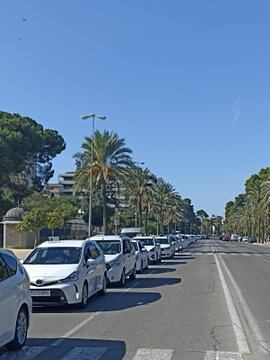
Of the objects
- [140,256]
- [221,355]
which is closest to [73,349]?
[221,355]

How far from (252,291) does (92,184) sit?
28.4 m

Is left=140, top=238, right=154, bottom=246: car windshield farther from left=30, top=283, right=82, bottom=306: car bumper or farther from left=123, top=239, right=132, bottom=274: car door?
left=30, top=283, right=82, bottom=306: car bumper

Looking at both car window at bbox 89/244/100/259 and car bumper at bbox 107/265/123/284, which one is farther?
car bumper at bbox 107/265/123/284

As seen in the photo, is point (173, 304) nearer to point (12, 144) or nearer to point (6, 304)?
point (6, 304)

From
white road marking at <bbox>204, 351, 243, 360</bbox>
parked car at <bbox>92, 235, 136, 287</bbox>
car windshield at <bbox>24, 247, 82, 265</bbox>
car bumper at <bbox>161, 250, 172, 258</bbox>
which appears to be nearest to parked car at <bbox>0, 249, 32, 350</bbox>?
white road marking at <bbox>204, 351, 243, 360</bbox>

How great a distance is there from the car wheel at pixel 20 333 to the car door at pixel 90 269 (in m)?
5.23

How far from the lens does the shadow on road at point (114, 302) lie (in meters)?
13.8

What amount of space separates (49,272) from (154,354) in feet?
17.9

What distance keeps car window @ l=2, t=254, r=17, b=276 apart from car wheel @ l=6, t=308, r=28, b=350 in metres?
0.59

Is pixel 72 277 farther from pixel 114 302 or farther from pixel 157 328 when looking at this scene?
pixel 157 328

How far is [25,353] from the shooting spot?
8.84 metres

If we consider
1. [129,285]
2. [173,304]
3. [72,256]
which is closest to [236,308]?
[173,304]

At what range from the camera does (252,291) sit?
18.3 meters

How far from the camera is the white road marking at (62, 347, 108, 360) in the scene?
27.9 feet
